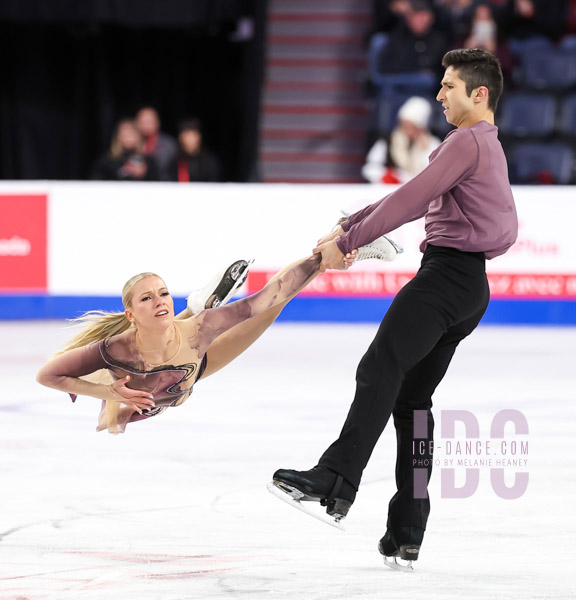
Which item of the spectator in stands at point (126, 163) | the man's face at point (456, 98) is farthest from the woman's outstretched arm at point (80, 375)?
the spectator in stands at point (126, 163)

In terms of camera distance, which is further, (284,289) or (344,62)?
(344,62)

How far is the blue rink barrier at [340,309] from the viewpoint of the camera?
1056 centimetres

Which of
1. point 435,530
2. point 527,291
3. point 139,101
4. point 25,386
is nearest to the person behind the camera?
point 435,530

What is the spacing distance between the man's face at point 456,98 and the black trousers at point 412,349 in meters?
0.41

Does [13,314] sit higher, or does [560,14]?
[560,14]

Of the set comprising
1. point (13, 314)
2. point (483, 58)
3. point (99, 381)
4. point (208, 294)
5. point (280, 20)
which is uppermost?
point (280, 20)

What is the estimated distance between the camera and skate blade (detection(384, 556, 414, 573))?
150 inches

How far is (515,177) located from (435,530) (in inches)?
312

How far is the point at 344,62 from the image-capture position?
13.8 meters

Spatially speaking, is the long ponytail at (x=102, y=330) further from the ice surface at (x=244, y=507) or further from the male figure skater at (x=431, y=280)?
the male figure skater at (x=431, y=280)

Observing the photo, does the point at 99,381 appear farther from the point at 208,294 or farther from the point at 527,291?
the point at 527,291

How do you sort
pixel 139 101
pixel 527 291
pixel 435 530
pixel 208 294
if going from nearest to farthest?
pixel 435 530 < pixel 208 294 < pixel 527 291 < pixel 139 101

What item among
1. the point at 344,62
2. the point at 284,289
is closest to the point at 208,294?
the point at 284,289

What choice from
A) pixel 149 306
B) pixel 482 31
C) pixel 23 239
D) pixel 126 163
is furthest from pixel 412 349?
pixel 482 31
